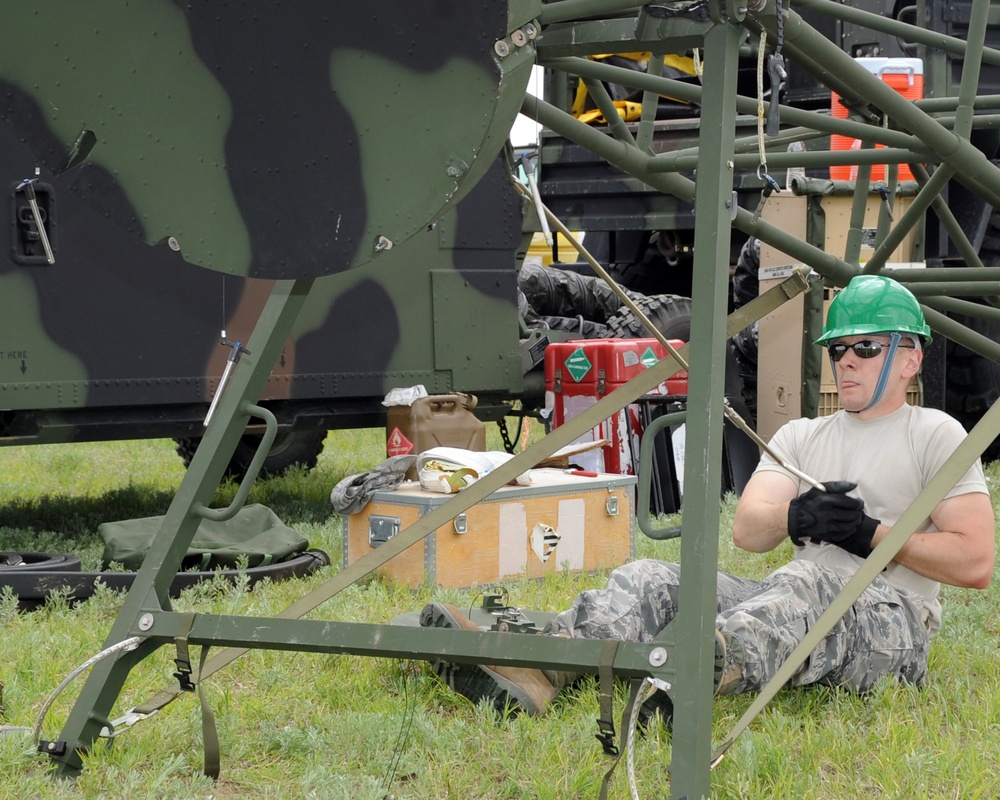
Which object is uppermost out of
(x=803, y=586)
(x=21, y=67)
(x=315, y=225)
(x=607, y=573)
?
(x=21, y=67)

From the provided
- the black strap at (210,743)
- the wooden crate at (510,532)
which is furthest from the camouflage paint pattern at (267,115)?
the wooden crate at (510,532)

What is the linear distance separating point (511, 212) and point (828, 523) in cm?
411

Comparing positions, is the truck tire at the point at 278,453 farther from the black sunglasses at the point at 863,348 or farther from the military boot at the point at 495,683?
the black sunglasses at the point at 863,348

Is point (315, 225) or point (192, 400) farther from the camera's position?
point (192, 400)

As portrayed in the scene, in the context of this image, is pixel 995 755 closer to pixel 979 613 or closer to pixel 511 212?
pixel 979 613

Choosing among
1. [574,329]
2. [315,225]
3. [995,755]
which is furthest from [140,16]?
[574,329]

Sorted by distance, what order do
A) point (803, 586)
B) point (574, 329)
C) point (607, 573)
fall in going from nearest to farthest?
point (803, 586)
point (607, 573)
point (574, 329)

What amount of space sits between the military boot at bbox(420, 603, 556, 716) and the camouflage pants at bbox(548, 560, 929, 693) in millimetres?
204

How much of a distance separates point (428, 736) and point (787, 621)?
0.93 metres

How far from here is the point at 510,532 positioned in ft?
18.4

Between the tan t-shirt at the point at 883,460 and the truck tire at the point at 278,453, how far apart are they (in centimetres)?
491

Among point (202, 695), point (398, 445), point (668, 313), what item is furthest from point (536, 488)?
point (668, 313)

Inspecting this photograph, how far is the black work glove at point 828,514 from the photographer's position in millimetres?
3514

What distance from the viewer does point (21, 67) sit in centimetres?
306
